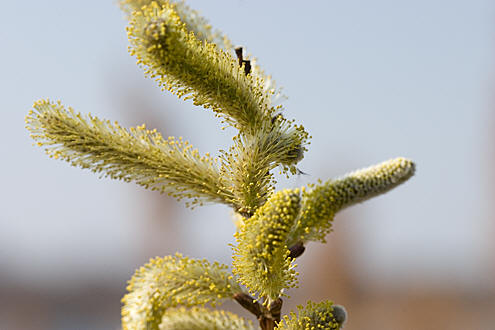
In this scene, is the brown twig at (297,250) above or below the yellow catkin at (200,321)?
above

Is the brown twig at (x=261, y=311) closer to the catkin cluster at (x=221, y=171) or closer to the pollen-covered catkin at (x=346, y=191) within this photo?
the catkin cluster at (x=221, y=171)

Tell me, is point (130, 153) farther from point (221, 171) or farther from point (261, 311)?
point (261, 311)

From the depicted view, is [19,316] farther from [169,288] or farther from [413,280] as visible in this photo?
[169,288]

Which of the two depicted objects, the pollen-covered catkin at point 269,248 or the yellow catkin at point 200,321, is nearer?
the pollen-covered catkin at point 269,248

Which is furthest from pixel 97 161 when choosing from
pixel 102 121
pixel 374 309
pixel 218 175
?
pixel 374 309

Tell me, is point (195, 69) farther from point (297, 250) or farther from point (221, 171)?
point (297, 250)

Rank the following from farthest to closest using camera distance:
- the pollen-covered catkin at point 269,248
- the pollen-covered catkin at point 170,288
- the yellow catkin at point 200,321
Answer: the yellow catkin at point 200,321 < the pollen-covered catkin at point 170,288 < the pollen-covered catkin at point 269,248

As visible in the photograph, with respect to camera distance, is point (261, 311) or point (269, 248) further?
point (261, 311)

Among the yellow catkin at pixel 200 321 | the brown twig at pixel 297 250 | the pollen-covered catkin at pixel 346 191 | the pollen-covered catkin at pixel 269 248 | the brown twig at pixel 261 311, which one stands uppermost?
the pollen-covered catkin at pixel 346 191

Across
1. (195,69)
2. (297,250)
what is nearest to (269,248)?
(297,250)

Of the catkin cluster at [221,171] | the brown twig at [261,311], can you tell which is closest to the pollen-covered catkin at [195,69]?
the catkin cluster at [221,171]

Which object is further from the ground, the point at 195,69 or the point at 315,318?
the point at 195,69
